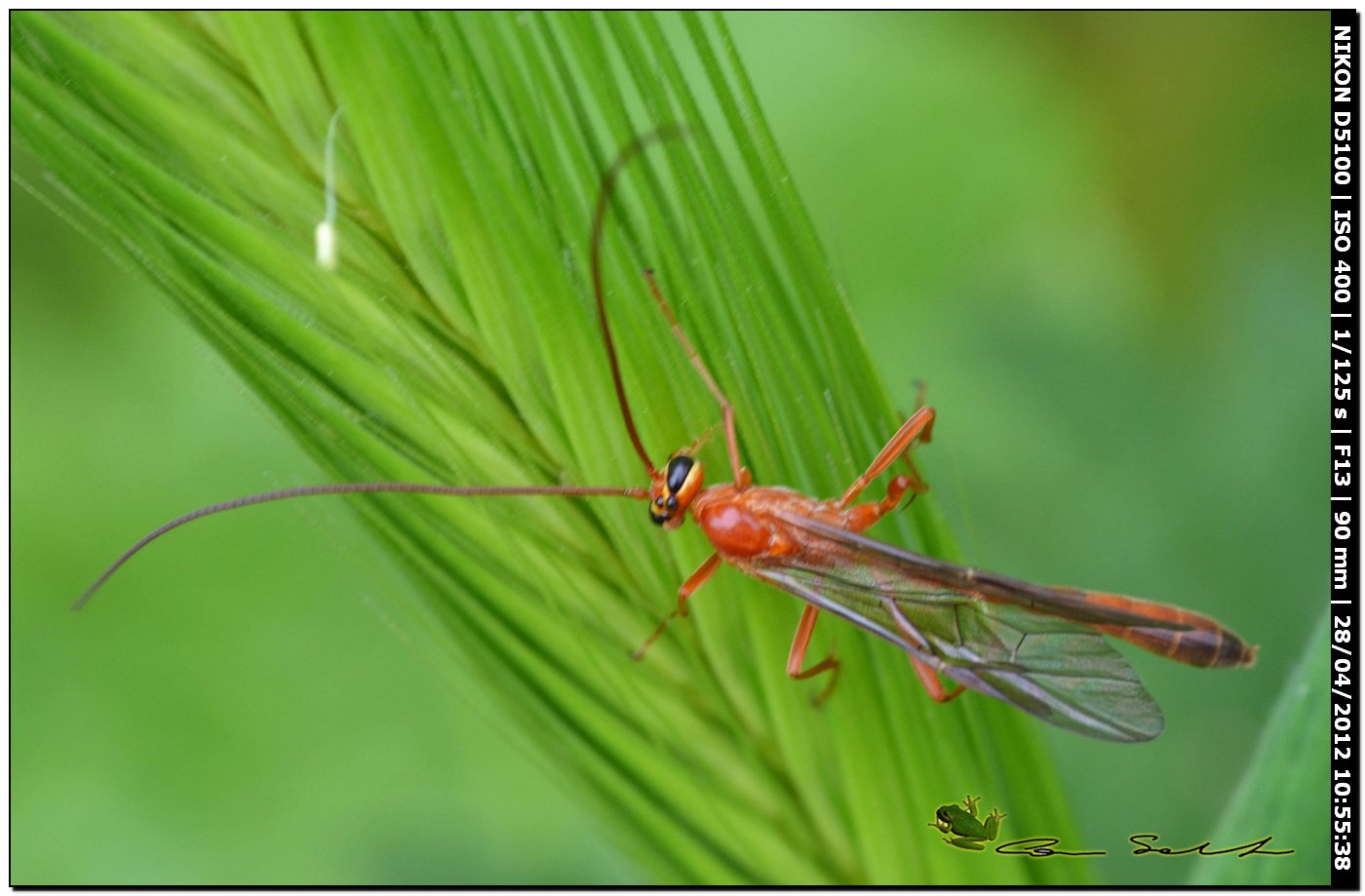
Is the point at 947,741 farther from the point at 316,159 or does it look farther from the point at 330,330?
the point at 316,159

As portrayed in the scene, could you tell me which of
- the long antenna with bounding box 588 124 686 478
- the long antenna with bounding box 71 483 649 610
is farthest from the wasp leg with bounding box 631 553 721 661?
the long antenna with bounding box 588 124 686 478

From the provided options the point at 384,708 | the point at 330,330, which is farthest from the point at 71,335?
the point at 330,330

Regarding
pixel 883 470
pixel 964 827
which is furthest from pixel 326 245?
pixel 964 827

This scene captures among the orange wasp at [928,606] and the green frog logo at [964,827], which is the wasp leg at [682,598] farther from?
the green frog logo at [964,827]

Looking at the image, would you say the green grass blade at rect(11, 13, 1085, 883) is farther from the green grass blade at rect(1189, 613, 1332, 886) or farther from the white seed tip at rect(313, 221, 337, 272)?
the green grass blade at rect(1189, 613, 1332, 886)

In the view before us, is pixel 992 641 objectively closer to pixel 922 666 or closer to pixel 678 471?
pixel 922 666

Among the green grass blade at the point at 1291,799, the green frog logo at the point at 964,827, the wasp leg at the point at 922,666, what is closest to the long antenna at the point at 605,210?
the wasp leg at the point at 922,666
